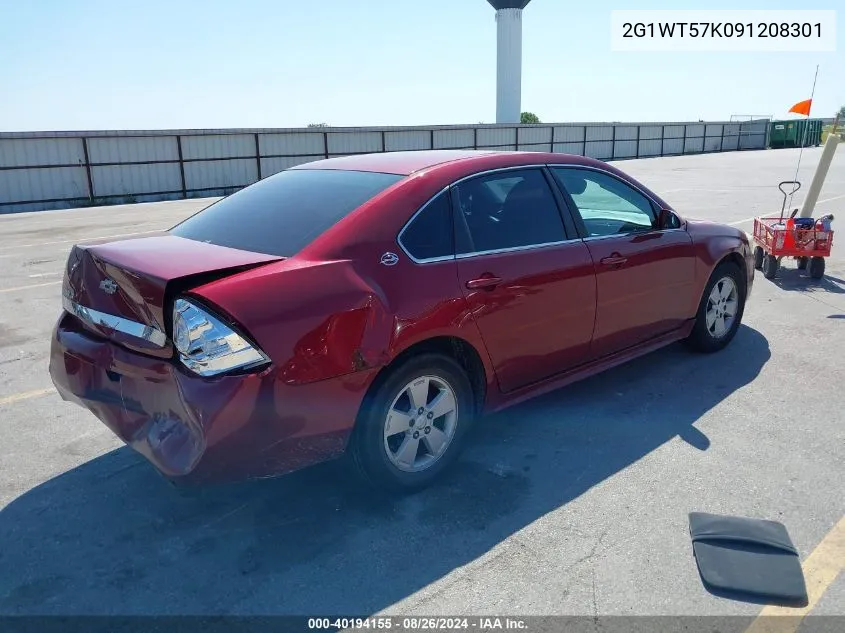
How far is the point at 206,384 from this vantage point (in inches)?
109

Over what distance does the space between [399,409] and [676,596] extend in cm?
143

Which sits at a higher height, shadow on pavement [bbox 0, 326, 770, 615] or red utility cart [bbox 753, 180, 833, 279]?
red utility cart [bbox 753, 180, 833, 279]

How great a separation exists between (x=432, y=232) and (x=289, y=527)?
157 centimetres

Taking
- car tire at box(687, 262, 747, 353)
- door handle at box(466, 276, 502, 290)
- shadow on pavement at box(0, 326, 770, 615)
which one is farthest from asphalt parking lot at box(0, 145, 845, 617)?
door handle at box(466, 276, 502, 290)

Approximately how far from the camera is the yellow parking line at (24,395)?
4.76 meters

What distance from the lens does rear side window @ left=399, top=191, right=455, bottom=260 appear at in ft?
11.2

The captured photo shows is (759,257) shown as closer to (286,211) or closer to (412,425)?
(412,425)

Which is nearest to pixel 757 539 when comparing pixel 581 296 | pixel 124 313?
pixel 581 296

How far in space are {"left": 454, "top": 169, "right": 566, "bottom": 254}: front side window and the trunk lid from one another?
1.07 meters

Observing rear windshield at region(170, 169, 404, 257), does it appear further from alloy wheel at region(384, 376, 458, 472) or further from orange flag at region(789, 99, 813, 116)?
orange flag at region(789, 99, 813, 116)

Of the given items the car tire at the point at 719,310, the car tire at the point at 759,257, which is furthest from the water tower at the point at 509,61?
the car tire at the point at 719,310

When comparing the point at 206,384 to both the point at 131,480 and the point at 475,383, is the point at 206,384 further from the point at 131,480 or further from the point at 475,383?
the point at 475,383

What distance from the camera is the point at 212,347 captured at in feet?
9.13

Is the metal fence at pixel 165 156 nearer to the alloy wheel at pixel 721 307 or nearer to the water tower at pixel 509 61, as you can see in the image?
the water tower at pixel 509 61
